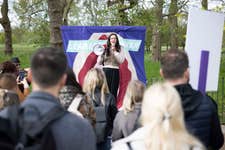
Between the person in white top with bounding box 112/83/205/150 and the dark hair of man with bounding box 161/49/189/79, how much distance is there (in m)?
0.63

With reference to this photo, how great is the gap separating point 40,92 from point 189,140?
895 mm

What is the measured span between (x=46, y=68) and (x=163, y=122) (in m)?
0.73

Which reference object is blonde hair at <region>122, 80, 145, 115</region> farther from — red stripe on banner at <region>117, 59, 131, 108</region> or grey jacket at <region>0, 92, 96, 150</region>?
red stripe on banner at <region>117, 59, 131, 108</region>

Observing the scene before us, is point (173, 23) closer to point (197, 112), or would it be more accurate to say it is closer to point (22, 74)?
point (22, 74)

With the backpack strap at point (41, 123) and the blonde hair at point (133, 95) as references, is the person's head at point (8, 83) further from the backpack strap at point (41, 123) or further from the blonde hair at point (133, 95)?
the backpack strap at point (41, 123)

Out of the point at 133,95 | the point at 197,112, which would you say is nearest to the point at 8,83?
the point at 133,95

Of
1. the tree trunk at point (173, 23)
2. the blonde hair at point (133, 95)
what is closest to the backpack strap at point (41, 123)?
the blonde hair at point (133, 95)

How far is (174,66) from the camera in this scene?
3260mm

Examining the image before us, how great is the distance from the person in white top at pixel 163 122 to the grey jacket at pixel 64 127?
347 millimetres

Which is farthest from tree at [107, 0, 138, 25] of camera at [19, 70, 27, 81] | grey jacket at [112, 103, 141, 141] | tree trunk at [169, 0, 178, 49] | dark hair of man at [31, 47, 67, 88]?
dark hair of man at [31, 47, 67, 88]

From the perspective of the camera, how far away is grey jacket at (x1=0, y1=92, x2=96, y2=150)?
2.55 m

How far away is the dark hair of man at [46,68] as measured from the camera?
8.60ft

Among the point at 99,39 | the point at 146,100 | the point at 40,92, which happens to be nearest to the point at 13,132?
the point at 40,92

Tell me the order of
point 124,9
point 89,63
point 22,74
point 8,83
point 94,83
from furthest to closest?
point 124,9
point 89,63
point 22,74
point 94,83
point 8,83
